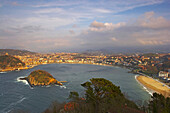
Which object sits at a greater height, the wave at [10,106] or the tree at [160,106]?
the tree at [160,106]

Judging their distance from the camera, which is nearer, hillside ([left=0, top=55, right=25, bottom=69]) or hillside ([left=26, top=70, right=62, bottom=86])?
hillside ([left=26, top=70, right=62, bottom=86])

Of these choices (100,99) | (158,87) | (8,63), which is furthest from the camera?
(8,63)

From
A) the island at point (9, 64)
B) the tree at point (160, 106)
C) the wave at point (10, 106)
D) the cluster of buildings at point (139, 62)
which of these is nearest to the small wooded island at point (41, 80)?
the wave at point (10, 106)

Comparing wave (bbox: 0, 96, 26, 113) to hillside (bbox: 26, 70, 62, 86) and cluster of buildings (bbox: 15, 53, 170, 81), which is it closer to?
hillside (bbox: 26, 70, 62, 86)

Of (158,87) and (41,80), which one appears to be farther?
(41,80)

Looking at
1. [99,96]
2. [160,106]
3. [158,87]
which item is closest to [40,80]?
[99,96]

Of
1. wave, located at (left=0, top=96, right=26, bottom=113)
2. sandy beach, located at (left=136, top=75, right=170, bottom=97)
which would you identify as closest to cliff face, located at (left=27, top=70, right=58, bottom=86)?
wave, located at (left=0, top=96, right=26, bottom=113)

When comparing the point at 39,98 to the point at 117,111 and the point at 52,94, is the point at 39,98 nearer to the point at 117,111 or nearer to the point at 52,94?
the point at 52,94

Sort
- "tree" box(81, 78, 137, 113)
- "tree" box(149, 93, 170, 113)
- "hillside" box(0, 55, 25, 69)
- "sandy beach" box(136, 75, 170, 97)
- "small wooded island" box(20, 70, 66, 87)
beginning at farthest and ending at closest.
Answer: "hillside" box(0, 55, 25, 69) < "small wooded island" box(20, 70, 66, 87) < "sandy beach" box(136, 75, 170, 97) < "tree" box(149, 93, 170, 113) < "tree" box(81, 78, 137, 113)

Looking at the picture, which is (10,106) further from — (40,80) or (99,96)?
(99,96)

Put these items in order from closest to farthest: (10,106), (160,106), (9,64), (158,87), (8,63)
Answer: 1. (160,106)
2. (10,106)
3. (158,87)
4. (9,64)
5. (8,63)

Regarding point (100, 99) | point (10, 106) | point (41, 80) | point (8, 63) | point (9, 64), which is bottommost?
point (10, 106)

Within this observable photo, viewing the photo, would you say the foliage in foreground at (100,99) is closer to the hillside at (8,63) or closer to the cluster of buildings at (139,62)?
the cluster of buildings at (139,62)
